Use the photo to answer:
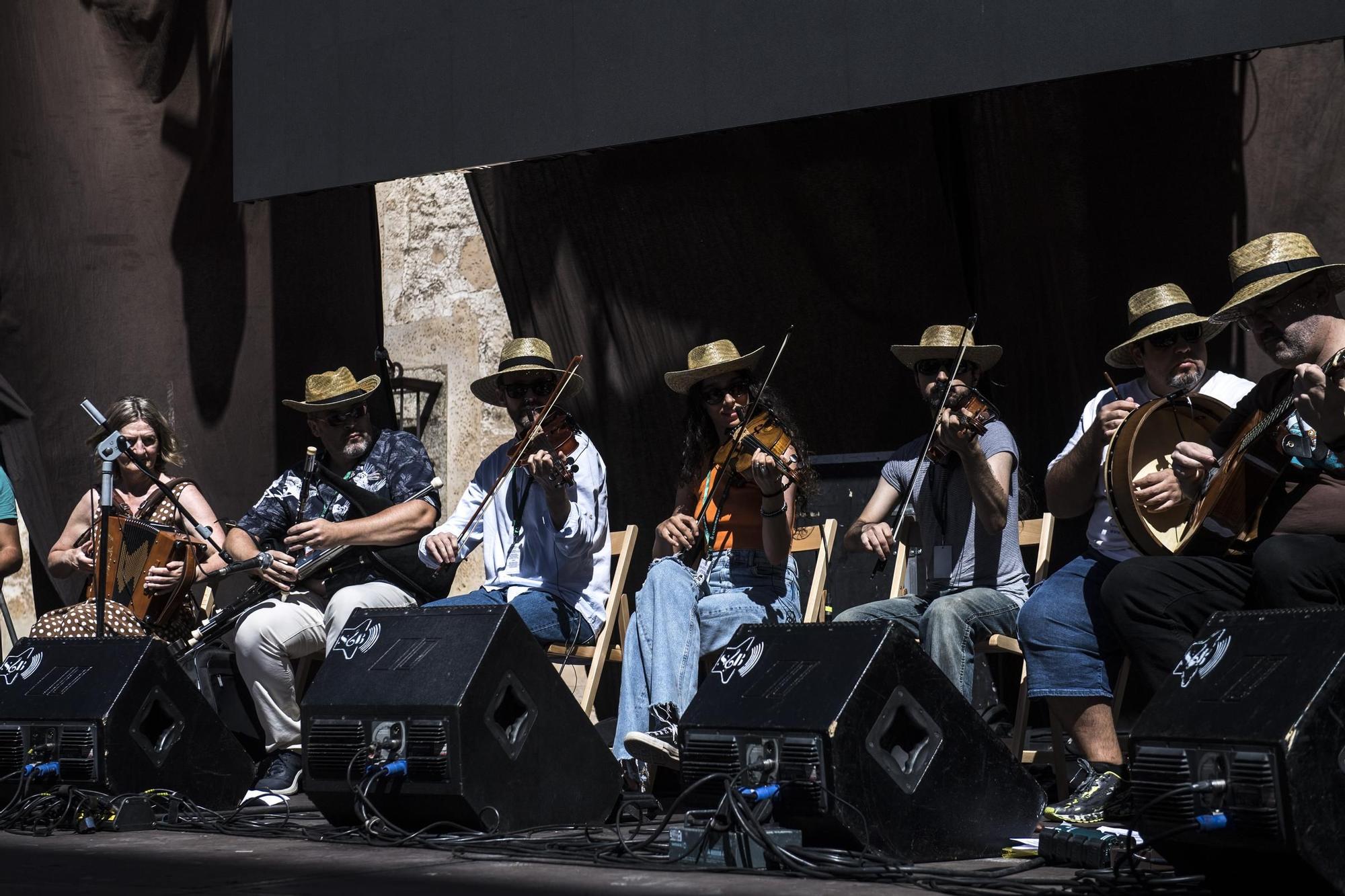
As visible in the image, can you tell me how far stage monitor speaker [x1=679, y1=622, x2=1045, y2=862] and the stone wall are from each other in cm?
358

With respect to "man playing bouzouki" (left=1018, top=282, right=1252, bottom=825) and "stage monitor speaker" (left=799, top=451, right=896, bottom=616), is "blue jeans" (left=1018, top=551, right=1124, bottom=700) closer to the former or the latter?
"man playing bouzouki" (left=1018, top=282, right=1252, bottom=825)

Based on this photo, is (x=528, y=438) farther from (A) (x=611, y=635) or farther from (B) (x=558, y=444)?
(A) (x=611, y=635)

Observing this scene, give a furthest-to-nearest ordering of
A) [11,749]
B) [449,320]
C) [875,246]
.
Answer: [449,320], [875,246], [11,749]

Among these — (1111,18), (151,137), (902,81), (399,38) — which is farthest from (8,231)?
(1111,18)

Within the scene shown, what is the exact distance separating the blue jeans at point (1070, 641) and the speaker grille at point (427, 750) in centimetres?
147

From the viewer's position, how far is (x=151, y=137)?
21.6 ft

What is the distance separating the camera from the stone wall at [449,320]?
22.5 ft

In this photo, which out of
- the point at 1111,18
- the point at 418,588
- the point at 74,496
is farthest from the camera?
the point at 74,496

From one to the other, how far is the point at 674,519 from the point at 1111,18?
193 cm

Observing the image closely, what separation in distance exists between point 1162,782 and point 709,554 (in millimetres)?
2142

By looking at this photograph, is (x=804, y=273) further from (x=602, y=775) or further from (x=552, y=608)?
(x=602, y=775)

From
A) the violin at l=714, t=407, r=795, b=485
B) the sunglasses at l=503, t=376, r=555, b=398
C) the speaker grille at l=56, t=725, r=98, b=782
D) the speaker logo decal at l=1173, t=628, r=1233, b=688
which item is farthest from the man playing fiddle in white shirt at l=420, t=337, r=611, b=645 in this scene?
the speaker logo decal at l=1173, t=628, r=1233, b=688

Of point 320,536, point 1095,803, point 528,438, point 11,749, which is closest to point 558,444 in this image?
point 528,438

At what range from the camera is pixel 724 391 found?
483 centimetres
